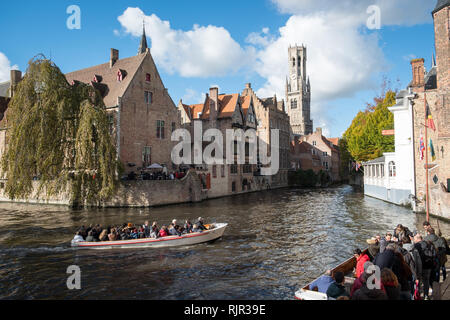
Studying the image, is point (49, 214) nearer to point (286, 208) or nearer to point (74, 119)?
point (74, 119)

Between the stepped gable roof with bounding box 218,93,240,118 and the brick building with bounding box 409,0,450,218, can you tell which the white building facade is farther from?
the stepped gable roof with bounding box 218,93,240,118

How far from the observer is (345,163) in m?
72.8

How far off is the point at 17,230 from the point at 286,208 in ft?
68.8

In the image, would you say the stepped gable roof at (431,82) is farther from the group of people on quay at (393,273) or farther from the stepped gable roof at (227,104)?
the group of people on quay at (393,273)

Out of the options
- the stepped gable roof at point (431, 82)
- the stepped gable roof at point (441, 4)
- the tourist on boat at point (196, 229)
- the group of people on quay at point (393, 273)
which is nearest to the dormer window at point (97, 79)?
the tourist on boat at point (196, 229)

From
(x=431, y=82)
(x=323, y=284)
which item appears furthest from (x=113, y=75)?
(x=323, y=284)

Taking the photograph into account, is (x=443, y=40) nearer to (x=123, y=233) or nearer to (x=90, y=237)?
(x=123, y=233)

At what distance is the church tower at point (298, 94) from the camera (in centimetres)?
11925

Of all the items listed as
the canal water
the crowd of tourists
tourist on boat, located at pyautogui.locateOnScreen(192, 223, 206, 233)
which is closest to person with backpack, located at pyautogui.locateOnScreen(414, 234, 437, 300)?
the canal water

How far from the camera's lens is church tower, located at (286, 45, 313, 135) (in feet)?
391

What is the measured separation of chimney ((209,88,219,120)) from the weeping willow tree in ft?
74.2
